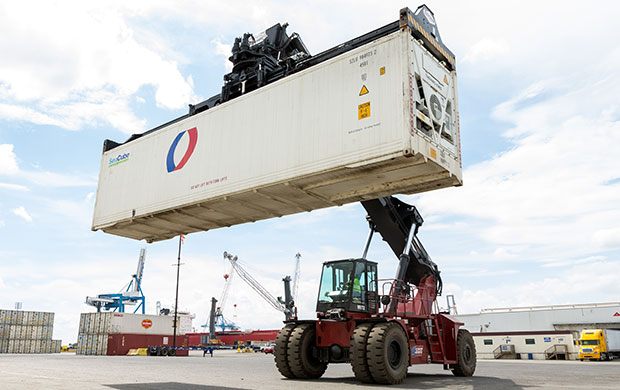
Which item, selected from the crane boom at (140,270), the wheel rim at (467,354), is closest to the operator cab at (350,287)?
the wheel rim at (467,354)

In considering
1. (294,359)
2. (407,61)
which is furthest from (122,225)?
(407,61)

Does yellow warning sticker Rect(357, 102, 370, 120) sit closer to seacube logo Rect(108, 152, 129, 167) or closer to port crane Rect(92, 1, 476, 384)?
port crane Rect(92, 1, 476, 384)

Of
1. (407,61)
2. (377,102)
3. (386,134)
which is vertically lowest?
(386,134)

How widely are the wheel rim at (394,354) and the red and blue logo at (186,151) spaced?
6.63 meters

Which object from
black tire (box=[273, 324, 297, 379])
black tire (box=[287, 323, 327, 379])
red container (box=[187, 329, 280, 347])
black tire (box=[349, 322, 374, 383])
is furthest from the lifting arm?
red container (box=[187, 329, 280, 347])

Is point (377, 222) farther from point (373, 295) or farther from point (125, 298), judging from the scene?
point (125, 298)

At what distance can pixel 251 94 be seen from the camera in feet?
37.3

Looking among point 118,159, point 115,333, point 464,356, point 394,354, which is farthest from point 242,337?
point 394,354

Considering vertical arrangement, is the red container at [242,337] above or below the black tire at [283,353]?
below

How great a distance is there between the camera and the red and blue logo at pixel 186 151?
39.5ft

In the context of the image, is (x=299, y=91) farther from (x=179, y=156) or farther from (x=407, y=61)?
(x=179, y=156)

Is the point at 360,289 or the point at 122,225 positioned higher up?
the point at 122,225

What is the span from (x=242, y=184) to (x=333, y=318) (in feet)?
13.8

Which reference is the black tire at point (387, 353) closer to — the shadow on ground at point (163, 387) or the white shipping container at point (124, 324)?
the shadow on ground at point (163, 387)
